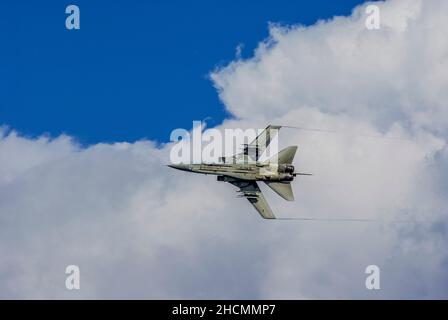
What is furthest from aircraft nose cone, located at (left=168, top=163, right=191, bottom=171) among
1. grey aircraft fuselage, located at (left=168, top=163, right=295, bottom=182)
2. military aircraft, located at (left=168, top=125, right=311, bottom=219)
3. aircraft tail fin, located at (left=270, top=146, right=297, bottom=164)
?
aircraft tail fin, located at (left=270, top=146, right=297, bottom=164)

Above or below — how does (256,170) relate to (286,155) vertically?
below

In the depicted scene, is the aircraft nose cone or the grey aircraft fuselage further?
the grey aircraft fuselage

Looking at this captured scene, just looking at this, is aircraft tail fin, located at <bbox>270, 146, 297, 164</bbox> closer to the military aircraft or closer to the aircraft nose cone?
the military aircraft

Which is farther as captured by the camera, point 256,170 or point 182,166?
point 256,170

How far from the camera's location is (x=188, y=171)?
499 ft

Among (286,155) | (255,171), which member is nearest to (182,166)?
(255,171)

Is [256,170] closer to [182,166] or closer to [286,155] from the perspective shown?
[286,155]
